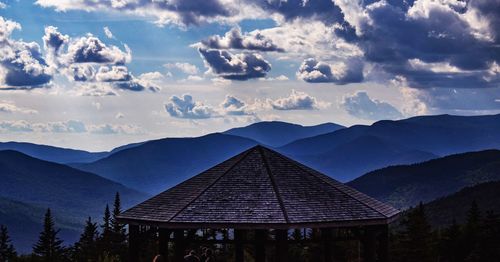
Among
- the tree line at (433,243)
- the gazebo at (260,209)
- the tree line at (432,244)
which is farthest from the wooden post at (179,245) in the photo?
the tree line at (433,243)

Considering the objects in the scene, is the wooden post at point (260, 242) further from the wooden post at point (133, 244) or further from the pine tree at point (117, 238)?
the pine tree at point (117, 238)

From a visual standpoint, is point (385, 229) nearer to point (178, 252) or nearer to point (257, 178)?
point (257, 178)

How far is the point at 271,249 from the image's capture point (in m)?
78.9

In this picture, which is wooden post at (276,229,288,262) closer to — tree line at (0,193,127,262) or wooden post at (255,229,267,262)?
wooden post at (255,229,267,262)

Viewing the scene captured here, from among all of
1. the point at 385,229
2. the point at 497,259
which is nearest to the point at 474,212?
the point at 497,259

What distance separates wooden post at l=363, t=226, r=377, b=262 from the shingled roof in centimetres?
89

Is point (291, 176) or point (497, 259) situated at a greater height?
point (291, 176)

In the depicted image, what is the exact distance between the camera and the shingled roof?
26.3 m

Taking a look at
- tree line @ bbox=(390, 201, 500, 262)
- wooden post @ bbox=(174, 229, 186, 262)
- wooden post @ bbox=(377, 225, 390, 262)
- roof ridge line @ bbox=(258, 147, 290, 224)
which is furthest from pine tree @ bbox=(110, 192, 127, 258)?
wooden post @ bbox=(174, 229, 186, 262)

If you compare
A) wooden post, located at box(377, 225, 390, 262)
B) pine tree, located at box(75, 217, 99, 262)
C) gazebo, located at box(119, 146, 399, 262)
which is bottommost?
pine tree, located at box(75, 217, 99, 262)

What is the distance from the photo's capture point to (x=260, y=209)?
87.8ft

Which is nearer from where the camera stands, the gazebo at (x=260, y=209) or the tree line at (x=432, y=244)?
the gazebo at (x=260, y=209)

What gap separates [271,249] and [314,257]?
6.73 m

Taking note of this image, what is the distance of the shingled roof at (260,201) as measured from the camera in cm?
2631
